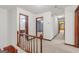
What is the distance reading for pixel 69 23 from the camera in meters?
2.09

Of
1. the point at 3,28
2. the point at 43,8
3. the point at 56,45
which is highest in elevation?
the point at 43,8

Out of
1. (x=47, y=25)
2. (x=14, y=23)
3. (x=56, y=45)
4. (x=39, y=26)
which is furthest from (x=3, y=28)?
(x=56, y=45)

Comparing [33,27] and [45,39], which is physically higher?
[33,27]

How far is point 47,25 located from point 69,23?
0.41 metres

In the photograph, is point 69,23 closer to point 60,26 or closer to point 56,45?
point 60,26

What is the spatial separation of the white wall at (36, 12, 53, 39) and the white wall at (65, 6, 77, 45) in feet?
0.97

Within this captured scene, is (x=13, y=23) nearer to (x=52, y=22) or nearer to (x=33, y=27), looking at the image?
(x=33, y=27)

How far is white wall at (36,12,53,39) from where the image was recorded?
86.0 inches

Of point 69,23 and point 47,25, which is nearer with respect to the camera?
point 69,23

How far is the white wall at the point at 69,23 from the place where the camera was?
2057mm

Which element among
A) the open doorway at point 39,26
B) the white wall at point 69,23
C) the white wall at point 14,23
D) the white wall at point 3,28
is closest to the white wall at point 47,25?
the open doorway at point 39,26

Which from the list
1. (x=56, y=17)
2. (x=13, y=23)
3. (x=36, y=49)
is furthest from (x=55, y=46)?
(x=13, y=23)
